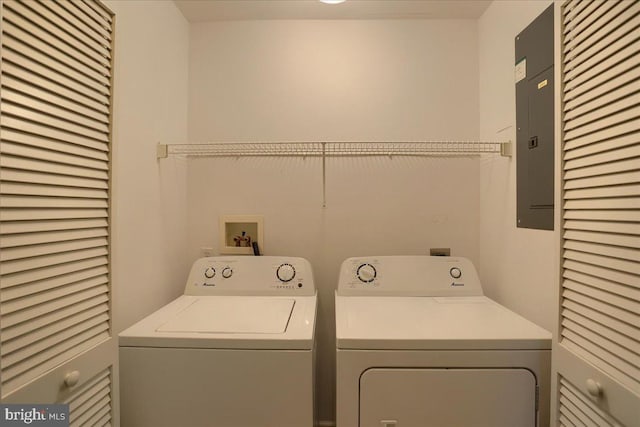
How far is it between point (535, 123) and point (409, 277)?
0.96 meters

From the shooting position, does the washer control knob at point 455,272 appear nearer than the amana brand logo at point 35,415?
No

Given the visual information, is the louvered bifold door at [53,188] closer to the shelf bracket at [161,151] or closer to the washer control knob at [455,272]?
the shelf bracket at [161,151]

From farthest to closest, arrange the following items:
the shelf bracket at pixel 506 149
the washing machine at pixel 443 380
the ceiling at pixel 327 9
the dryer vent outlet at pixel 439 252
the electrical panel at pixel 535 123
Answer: the dryer vent outlet at pixel 439 252 → the ceiling at pixel 327 9 → the shelf bracket at pixel 506 149 → the electrical panel at pixel 535 123 → the washing machine at pixel 443 380

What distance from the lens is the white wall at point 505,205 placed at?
1397 mm

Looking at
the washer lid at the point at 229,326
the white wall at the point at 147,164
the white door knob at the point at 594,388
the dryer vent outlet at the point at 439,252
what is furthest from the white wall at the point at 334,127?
the white door knob at the point at 594,388

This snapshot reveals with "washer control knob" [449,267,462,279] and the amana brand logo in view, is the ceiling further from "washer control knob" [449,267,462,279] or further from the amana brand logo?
the amana brand logo

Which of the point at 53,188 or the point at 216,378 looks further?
the point at 216,378

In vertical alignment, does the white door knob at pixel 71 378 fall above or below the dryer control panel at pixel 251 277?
below

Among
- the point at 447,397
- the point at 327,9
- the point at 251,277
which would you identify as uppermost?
the point at 327,9

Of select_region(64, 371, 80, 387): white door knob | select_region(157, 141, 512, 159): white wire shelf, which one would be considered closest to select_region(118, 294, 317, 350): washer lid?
select_region(64, 371, 80, 387): white door knob

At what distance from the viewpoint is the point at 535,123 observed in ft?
4.74

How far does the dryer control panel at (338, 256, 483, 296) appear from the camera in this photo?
5.59 feet

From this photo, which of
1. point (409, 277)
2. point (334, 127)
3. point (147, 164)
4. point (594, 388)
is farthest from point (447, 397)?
point (147, 164)

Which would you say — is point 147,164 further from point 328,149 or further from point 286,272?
point 328,149
